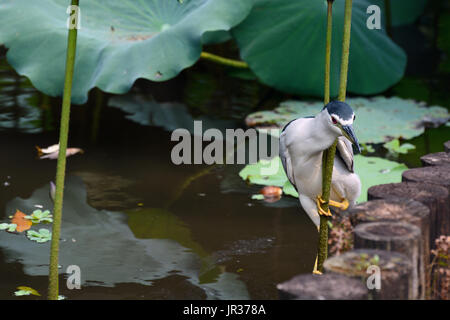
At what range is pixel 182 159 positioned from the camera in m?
3.80

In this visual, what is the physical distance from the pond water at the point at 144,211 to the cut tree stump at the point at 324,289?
0.78 m

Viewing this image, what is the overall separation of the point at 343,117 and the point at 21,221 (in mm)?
1496

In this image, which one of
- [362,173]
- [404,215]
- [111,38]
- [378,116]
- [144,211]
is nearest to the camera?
[404,215]

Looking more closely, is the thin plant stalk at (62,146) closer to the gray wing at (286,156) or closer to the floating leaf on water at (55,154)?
the gray wing at (286,156)

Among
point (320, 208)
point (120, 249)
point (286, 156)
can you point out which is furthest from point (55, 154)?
point (320, 208)

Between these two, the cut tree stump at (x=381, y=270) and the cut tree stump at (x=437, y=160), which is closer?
the cut tree stump at (x=381, y=270)

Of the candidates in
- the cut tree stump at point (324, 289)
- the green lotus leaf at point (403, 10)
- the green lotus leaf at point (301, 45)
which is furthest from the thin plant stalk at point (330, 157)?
the green lotus leaf at point (403, 10)

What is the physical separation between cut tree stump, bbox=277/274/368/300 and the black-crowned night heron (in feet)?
1.81

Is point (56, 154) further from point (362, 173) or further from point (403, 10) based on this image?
point (403, 10)

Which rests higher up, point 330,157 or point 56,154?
point 56,154

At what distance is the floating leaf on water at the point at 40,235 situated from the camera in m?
2.79

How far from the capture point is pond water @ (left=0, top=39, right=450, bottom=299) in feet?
8.26

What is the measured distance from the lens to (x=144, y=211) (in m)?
3.15
